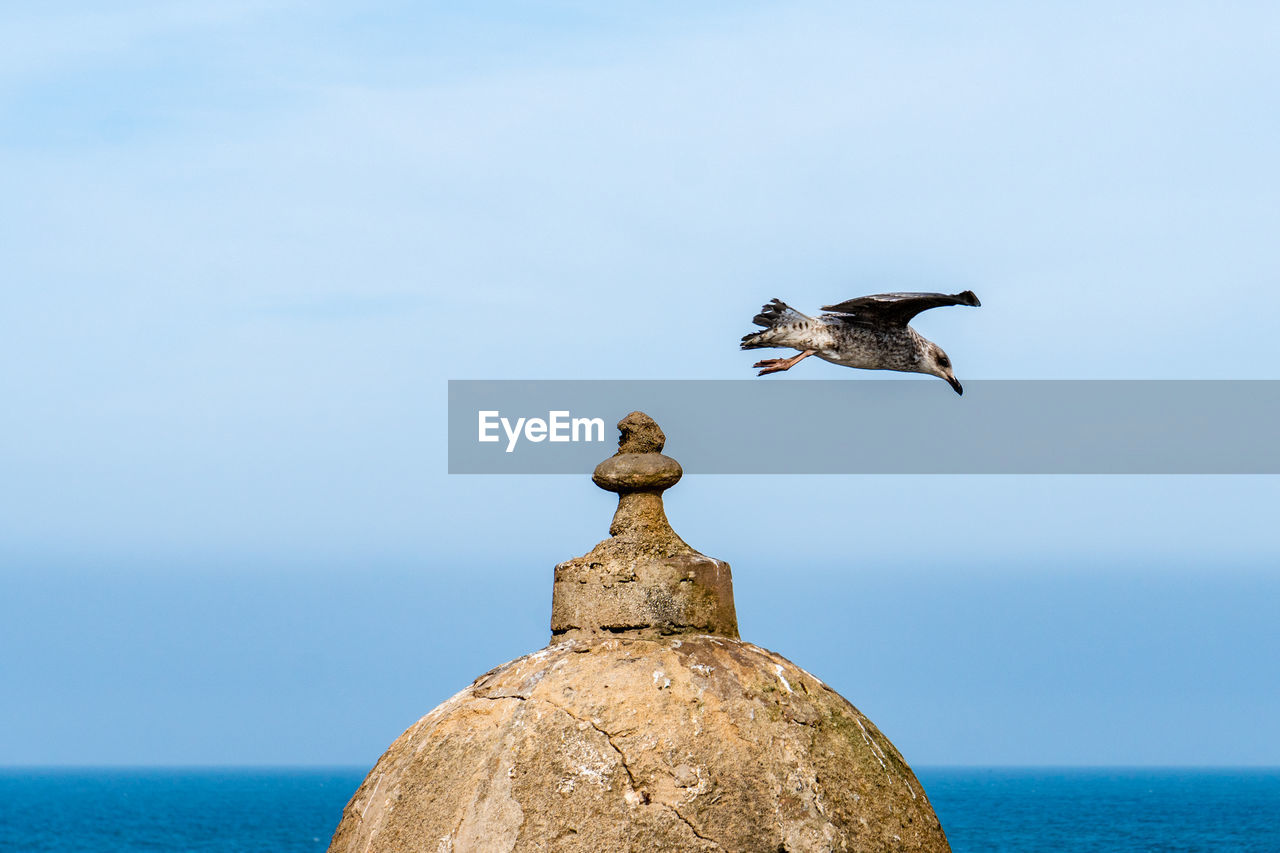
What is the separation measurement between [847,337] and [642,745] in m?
3.81

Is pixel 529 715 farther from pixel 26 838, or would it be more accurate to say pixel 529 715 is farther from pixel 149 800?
A: pixel 149 800

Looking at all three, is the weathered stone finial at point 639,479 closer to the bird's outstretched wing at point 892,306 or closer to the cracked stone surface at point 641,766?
the cracked stone surface at point 641,766

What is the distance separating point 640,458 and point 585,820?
96.8 inches

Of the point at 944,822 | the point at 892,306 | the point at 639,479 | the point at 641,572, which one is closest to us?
the point at 641,572

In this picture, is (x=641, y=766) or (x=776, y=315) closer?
(x=641, y=766)

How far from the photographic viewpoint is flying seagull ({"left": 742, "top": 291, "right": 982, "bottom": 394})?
11266 millimetres

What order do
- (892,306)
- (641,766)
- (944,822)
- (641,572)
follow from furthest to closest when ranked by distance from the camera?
1. (944,822)
2. (892,306)
3. (641,572)
4. (641,766)

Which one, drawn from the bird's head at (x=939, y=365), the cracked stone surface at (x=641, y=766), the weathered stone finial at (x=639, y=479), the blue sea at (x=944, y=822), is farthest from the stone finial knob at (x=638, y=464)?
the blue sea at (x=944, y=822)

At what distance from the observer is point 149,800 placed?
6019 inches

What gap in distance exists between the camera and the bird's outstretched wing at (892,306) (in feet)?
34.8

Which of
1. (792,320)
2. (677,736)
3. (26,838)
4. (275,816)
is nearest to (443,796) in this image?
(677,736)

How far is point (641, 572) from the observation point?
9867mm

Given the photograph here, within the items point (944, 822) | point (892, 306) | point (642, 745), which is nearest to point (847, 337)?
point (892, 306)

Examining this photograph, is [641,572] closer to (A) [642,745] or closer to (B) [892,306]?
(A) [642,745]
